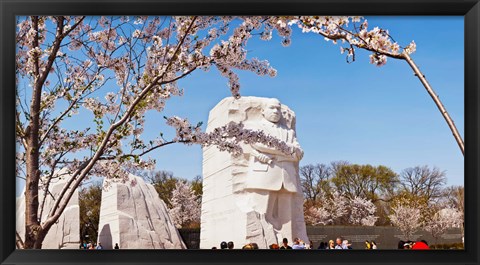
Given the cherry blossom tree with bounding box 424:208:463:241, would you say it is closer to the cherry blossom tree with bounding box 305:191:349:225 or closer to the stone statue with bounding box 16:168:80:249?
the cherry blossom tree with bounding box 305:191:349:225

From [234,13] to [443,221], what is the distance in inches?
579

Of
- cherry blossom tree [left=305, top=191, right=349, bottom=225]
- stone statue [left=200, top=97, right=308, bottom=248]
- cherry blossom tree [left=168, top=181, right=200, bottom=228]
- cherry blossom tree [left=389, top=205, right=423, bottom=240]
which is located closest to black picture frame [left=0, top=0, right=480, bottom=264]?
stone statue [left=200, top=97, right=308, bottom=248]

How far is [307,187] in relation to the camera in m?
19.2

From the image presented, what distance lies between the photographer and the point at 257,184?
38.5 ft

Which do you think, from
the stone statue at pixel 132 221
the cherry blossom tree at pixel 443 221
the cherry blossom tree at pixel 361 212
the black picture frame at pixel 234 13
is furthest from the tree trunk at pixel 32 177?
the cherry blossom tree at pixel 361 212

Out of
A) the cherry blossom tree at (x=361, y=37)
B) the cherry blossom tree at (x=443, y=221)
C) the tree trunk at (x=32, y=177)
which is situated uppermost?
the cherry blossom tree at (x=361, y=37)

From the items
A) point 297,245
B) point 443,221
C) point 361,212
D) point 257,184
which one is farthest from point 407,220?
point 297,245

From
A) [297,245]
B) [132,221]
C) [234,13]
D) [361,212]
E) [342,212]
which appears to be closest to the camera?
[234,13]

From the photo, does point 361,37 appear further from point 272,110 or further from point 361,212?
point 361,212

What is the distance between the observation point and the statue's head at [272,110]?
38.7 ft

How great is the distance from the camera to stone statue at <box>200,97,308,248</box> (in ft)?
38.2

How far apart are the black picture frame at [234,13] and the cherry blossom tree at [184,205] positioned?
1354 cm

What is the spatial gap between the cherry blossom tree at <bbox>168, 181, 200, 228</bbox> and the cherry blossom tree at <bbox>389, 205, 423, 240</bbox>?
19.1 feet

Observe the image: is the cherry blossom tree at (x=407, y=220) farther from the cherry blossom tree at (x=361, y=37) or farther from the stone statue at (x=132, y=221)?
the cherry blossom tree at (x=361, y=37)
